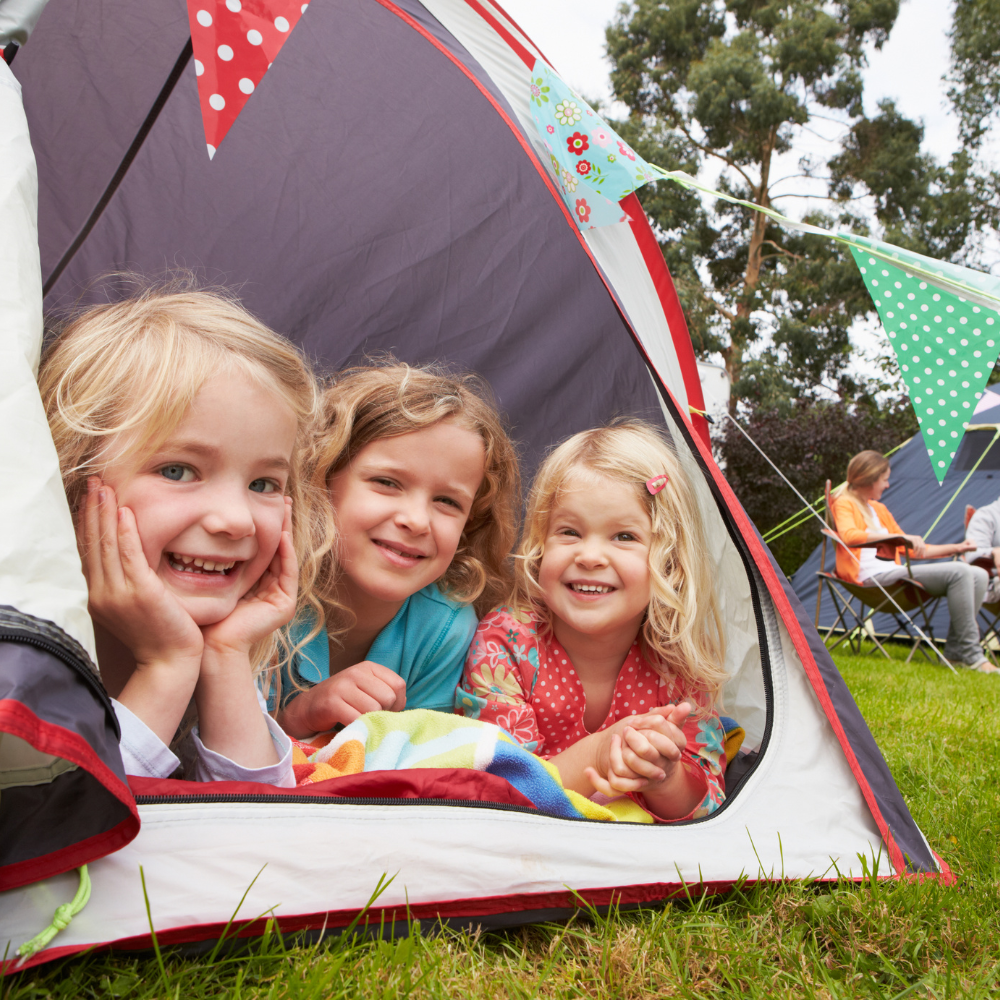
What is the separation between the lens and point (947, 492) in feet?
16.3

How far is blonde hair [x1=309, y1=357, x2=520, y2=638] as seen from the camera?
1442 millimetres

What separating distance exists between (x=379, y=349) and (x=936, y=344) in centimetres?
117

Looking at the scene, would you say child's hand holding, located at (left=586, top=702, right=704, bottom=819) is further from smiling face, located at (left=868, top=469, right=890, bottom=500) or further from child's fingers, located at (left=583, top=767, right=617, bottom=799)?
smiling face, located at (left=868, top=469, right=890, bottom=500)

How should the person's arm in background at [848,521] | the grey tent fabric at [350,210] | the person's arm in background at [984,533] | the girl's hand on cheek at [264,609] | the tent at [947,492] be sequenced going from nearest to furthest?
the girl's hand on cheek at [264,609] < the grey tent fabric at [350,210] < the person's arm in background at [848,521] < the person's arm in background at [984,533] < the tent at [947,492]

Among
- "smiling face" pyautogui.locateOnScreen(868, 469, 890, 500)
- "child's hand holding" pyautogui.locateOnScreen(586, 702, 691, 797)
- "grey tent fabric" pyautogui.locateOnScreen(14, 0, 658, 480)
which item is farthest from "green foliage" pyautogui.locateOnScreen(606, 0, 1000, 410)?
"child's hand holding" pyautogui.locateOnScreen(586, 702, 691, 797)

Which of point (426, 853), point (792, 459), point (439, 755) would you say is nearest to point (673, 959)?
point (426, 853)

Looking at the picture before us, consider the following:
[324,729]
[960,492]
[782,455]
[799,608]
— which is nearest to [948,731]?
[799,608]

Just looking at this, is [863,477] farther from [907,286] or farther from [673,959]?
[673,959]

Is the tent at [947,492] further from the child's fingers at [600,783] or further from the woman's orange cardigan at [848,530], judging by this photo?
the child's fingers at [600,783]

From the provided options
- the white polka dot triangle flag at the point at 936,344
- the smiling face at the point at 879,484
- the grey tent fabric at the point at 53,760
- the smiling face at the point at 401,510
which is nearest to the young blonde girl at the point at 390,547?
the smiling face at the point at 401,510

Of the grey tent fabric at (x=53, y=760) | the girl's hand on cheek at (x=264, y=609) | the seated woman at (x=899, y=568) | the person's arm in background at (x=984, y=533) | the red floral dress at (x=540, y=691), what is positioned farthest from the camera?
the person's arm in background at (x=984, y=533)

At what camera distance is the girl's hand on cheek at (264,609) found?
41.0 inches

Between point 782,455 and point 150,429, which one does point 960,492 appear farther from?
point 150,429

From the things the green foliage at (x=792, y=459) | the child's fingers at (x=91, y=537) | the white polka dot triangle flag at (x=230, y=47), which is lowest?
the green foliage at (x=792, y=459)
